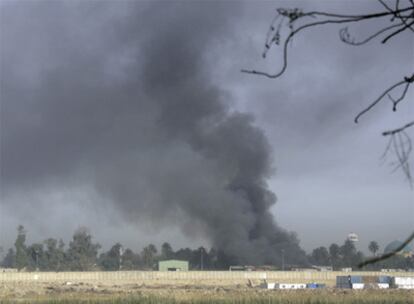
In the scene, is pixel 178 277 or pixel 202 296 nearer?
pixel 202 296

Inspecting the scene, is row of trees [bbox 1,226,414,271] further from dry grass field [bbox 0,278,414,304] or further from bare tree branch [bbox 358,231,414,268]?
bare tree branch [bbox 358,231,414,268]

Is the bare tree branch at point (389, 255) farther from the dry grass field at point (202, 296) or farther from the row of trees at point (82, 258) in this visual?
the row of trees at point (82, 258)

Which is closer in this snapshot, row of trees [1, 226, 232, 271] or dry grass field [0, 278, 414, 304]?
dry grass field [0, 278, 414, 304]

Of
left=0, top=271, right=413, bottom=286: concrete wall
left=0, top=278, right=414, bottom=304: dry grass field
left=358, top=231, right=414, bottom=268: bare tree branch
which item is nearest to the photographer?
left=358, top=231, right=414, bottom=268: bare tree branch

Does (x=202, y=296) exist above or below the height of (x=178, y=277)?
below

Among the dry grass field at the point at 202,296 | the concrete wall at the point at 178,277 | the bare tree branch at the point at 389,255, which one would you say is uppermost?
the concrete wall at the point at 178,277

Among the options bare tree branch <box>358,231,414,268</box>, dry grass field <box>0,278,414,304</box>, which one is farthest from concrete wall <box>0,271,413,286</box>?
bare tree branch <box>358,231,414,268</box>

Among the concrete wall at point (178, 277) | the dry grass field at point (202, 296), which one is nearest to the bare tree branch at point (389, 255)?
the dry grass field at point (202, 296)

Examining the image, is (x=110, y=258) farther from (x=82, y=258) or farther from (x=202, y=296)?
(x=202, y=296)

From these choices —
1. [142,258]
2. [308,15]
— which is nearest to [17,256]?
[142,258]

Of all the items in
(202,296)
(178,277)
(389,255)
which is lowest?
(389,255)

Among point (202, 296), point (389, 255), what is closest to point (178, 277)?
point (202, 296)

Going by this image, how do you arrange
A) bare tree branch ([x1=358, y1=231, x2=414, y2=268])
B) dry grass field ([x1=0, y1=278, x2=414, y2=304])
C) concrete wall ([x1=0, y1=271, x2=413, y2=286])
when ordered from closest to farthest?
bare tree branch ([x1=358, y1=231, x2=414, y2=268]) < dry grass field ([x1=0, y1=278, x2=414, y2=304]) < concrete wall ([x1=0, y1=271, x2=413, y2=286])

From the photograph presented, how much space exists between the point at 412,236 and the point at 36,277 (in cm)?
10529
